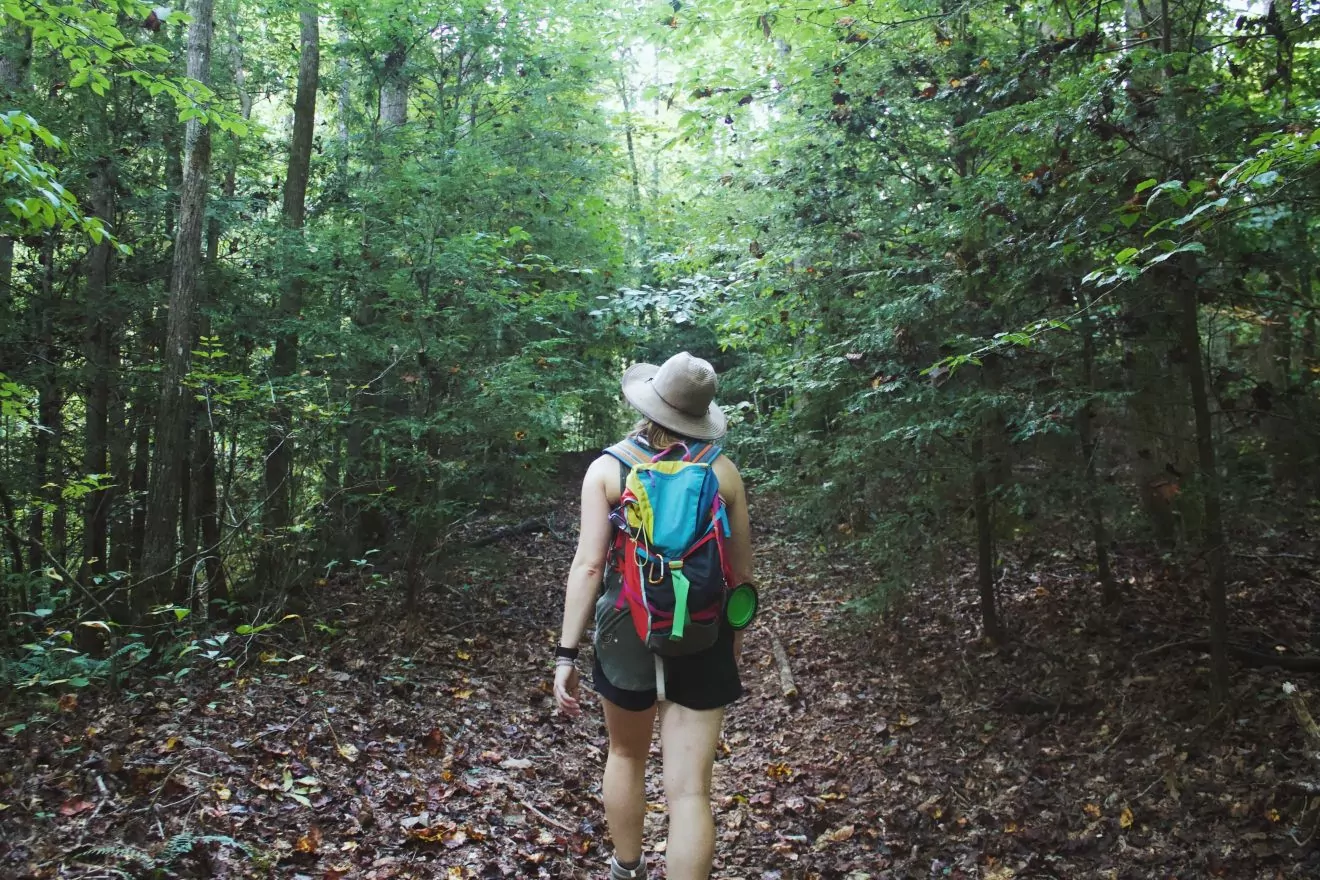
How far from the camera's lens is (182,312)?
23.0 feet

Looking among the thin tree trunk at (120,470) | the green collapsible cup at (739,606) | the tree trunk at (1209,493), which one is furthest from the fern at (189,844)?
the thin tree trunk at (120,470)

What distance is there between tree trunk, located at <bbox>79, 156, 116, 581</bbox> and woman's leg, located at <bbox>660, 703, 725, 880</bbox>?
717 centimetres

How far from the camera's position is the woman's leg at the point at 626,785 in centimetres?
325

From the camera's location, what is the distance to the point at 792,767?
574cm

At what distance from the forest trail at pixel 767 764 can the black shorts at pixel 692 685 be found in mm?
1547

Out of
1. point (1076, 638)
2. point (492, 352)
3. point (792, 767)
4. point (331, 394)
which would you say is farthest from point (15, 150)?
point (1076, 638)

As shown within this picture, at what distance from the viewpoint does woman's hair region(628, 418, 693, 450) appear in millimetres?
3336

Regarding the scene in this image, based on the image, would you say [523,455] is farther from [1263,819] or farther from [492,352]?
[1263,819]

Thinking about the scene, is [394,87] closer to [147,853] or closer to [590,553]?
[590,553]

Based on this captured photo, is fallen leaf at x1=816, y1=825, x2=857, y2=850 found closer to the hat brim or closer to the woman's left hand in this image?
the woman's left hand

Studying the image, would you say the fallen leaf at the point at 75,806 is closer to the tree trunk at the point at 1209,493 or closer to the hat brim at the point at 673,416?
the hat brim at the point at 673,416

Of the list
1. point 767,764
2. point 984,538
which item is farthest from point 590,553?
point 984,538

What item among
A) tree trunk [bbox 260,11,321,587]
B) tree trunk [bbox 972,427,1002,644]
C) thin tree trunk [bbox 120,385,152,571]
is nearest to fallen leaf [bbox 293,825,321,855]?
tree trunk [bbox 260,11,321,587]

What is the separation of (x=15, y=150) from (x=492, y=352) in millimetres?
5315
